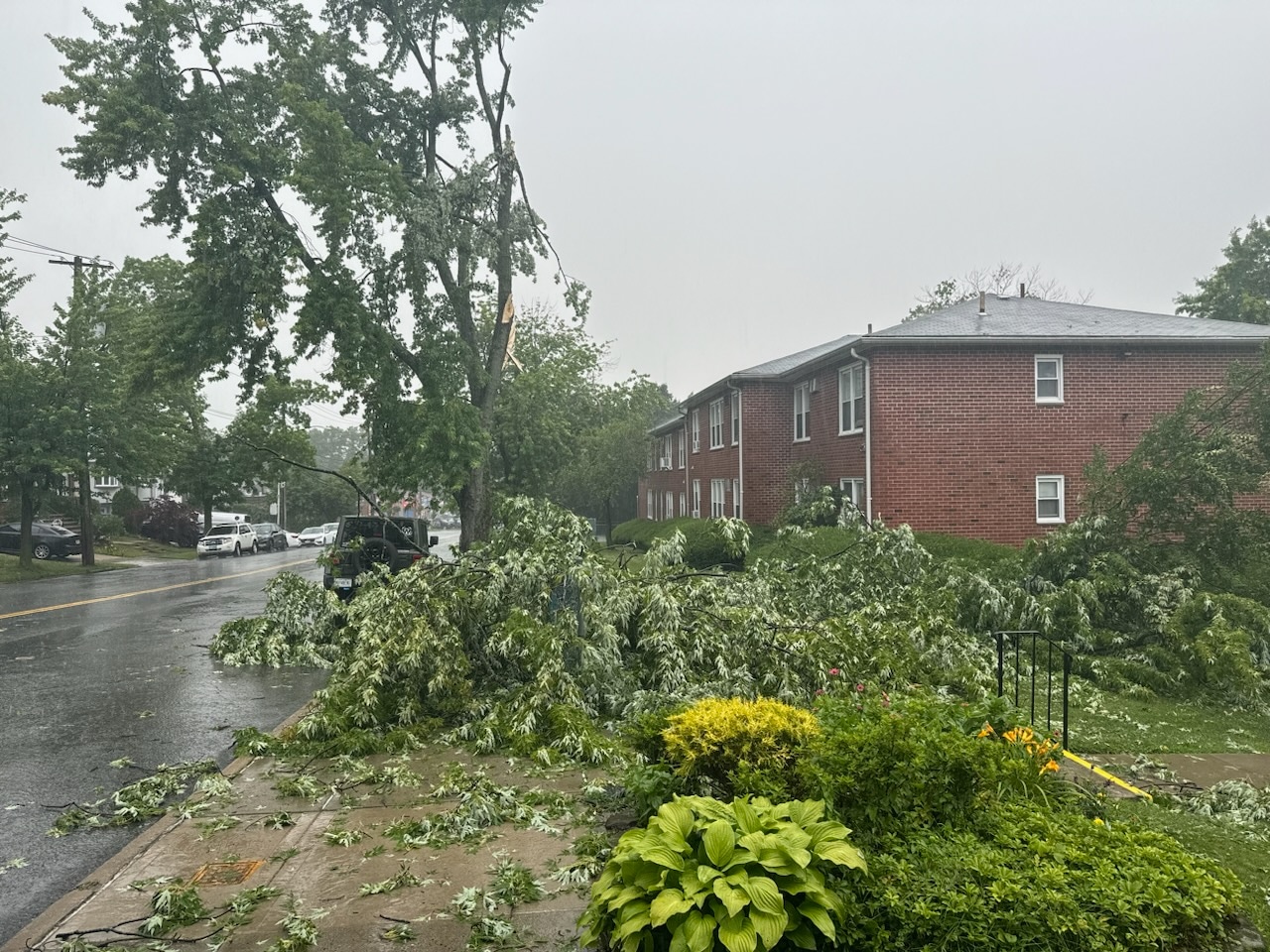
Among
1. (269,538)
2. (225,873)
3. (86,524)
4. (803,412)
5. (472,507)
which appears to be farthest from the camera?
(269,538)

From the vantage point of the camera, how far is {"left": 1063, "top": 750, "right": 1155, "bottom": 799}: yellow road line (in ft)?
18.6

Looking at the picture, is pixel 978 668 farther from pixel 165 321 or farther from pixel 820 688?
pixel 165 321

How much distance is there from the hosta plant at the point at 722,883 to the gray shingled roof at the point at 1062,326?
54.7 feet

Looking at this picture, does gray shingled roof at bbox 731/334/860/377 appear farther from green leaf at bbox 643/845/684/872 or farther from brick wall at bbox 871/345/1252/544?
green leaf at bbox 643/845/684/872

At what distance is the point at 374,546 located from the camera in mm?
17109

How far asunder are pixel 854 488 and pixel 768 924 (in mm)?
18380

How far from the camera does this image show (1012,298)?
2467 cm

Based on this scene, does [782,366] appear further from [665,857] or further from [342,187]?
[665,857]

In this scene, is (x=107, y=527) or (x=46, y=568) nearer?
(x=46, y=568)

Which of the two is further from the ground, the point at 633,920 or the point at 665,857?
the point at 665,857

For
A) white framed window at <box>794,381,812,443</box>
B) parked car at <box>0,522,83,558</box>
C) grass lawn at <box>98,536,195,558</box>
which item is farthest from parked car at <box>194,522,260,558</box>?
white framed window at <box>794,381,812,443</box>

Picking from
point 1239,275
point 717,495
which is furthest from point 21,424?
point 1239,275

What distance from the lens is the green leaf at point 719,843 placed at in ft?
10.7

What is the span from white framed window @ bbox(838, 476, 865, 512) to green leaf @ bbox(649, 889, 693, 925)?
56.9 ft
